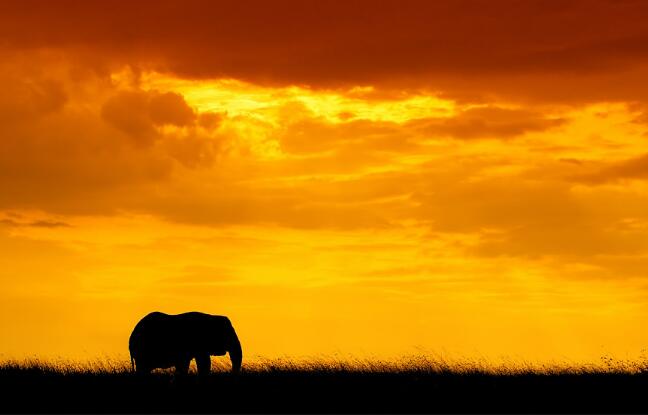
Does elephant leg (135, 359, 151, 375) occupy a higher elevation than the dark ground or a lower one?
higher

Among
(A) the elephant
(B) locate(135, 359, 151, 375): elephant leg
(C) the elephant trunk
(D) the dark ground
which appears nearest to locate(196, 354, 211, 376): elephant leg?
(A) the elephant

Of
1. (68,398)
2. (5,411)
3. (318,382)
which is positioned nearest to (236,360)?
(318,382)

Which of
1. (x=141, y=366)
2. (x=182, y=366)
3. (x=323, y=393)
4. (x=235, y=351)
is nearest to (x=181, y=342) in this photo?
(x=182, y=366)

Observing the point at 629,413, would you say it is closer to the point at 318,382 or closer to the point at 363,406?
the point at 363,406

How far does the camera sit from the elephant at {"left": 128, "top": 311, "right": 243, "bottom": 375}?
33.7 meters

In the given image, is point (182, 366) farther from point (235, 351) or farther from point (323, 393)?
point (323, 393)

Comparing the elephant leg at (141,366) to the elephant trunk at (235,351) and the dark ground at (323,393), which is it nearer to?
the dark ground at (323,393)

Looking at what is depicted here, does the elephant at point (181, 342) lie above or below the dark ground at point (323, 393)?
above

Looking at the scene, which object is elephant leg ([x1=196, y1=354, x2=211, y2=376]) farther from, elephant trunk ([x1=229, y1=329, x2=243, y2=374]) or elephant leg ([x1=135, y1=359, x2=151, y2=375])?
elephant leg ([x1=135, y1=359, x2=151, y2=375])

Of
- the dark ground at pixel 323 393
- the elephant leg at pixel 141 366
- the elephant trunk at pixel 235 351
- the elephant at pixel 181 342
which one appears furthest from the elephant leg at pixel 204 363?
the dark ground at pixel 323 393

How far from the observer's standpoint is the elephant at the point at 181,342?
3372 centimetres

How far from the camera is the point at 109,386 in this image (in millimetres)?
28828

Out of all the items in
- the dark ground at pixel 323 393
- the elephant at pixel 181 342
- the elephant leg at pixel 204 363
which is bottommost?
the dark ground at pixel 323 393

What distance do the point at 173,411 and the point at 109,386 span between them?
4815 millimetres
